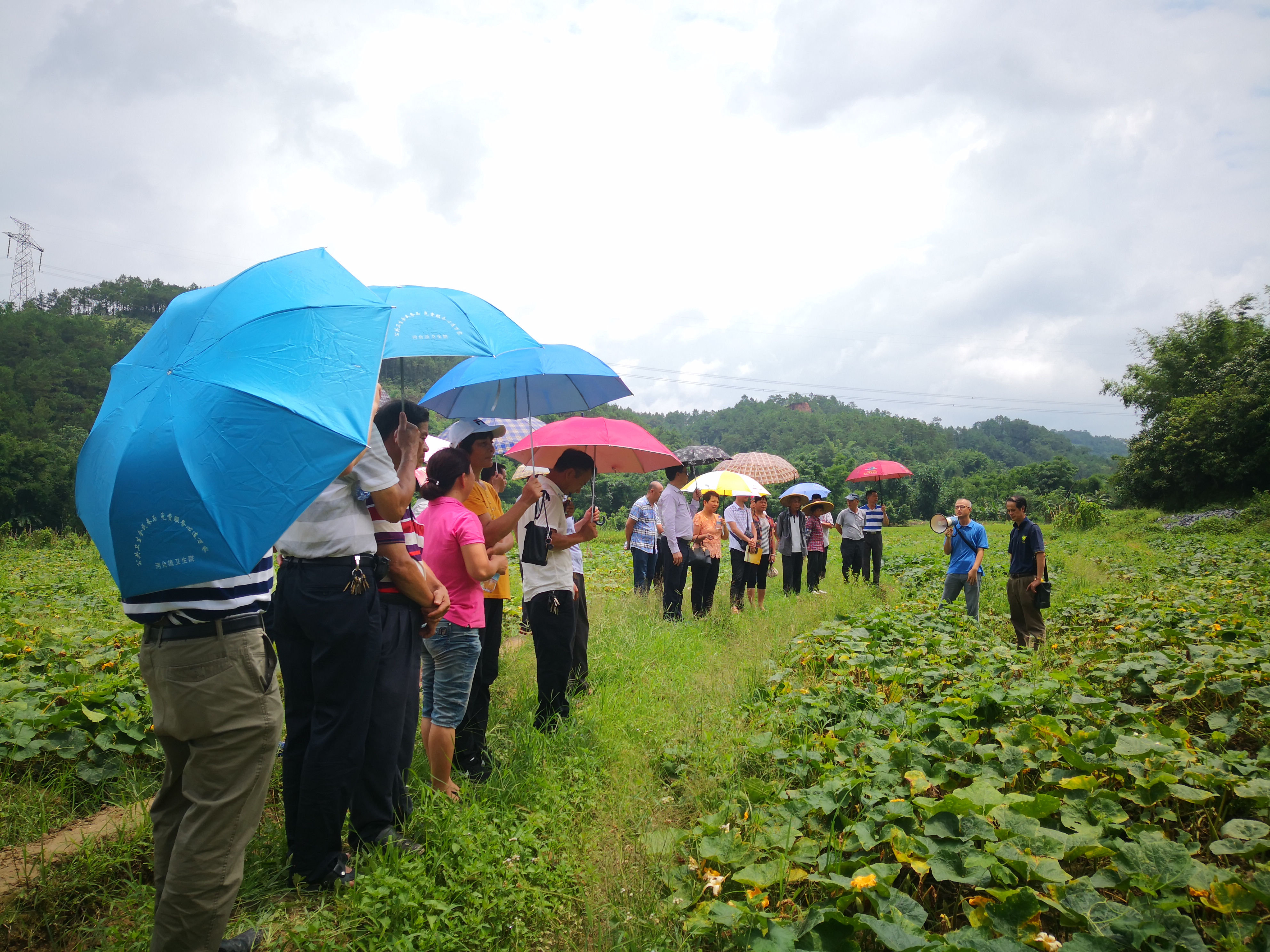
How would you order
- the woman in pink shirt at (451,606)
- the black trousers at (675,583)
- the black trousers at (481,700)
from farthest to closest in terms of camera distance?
the black trousers at (675,583) → the black trousers at (481,700) → the woman in pink shirt at (451,606)

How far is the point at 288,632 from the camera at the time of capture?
2.67 meters

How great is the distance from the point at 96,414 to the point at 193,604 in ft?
17.0

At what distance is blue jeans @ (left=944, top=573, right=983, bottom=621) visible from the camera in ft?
26.0

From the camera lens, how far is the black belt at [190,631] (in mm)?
2119

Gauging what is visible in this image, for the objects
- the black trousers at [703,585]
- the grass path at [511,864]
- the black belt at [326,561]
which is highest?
the black belt at [326,561]

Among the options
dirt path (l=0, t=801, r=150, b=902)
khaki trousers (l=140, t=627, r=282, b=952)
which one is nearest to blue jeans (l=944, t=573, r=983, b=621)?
khaki trousers (l=140, t=627, r=282, b=952)

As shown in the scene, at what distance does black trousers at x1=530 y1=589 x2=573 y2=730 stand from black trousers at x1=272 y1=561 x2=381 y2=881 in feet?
4.88

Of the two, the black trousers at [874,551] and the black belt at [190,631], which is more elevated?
the black belt at [190,631]

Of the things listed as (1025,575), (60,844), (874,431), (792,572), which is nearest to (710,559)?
(792,572)

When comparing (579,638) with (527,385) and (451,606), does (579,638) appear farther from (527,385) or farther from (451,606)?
(527,385)

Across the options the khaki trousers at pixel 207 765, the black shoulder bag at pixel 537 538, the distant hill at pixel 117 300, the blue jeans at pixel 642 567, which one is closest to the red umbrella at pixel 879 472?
the blue jeans at pixel 642 567

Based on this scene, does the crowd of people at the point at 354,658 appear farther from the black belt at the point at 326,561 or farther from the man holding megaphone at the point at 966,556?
the man holding megaphone at the point at 966,556

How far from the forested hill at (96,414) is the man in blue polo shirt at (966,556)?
6.47 meters

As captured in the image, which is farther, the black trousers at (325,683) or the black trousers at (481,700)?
the black trousers at (481,700)
